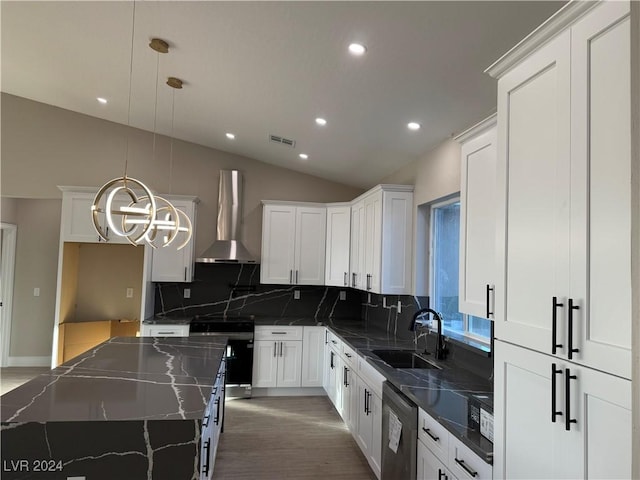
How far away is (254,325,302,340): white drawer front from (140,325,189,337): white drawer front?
84 cm

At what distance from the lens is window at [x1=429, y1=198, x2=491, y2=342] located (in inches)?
138

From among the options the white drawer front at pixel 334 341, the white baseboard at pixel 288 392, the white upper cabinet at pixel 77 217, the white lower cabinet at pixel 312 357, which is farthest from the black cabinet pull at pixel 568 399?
the white upper cabinet at pixel 77 217

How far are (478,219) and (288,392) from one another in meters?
3.76

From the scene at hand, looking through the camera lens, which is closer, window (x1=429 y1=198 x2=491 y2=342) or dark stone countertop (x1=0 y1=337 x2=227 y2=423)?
dark stone countertop (x1=0 y1=337 x2=227 y2=423)

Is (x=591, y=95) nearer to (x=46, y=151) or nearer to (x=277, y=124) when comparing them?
(x=277, y=124)

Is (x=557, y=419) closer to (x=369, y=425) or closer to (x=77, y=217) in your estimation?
(x=369, y=425)

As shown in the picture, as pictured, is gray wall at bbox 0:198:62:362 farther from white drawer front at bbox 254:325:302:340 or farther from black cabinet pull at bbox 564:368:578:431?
black cabinet pull at bbox 564:368:578:431

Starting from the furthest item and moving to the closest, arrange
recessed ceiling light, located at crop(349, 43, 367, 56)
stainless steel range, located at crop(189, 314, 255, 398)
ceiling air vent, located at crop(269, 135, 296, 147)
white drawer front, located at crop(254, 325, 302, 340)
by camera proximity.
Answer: white drawer front, located at crop(254, 325, 302, 340)
stainless steel range, located at crop(189, 314, 255, 398)
ceiling air vent, located at crop(269, 135, 296, 147)
recessed ceiling light, located at crop(349, 43, 367, 56)

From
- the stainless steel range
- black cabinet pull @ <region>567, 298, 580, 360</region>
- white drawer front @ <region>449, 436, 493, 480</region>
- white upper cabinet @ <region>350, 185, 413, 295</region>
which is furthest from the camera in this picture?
the stainless steel range

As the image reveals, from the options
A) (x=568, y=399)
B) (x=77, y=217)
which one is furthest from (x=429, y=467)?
(x=77, y=217)

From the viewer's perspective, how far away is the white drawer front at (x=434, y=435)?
193cm

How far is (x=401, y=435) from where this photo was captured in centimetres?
237

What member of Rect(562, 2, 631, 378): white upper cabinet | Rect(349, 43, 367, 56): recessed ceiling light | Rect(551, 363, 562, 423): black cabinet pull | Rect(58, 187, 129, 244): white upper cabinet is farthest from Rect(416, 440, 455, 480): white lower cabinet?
Rect(58, 187, 129, 244): white upper cabinet

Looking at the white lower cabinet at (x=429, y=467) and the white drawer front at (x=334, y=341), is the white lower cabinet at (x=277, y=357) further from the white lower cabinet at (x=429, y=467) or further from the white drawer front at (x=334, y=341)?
the white lower cabinet at (x=429, y=467)
